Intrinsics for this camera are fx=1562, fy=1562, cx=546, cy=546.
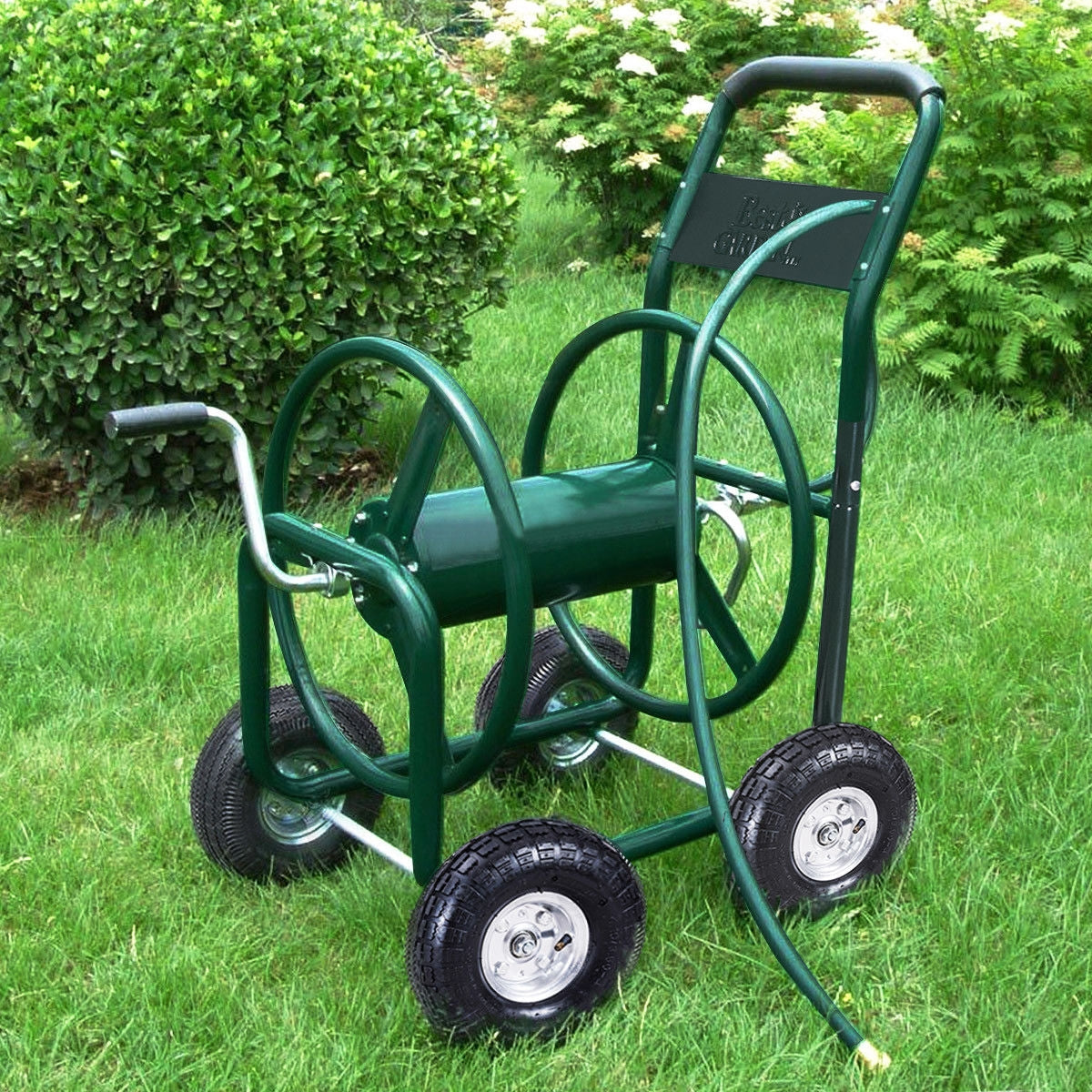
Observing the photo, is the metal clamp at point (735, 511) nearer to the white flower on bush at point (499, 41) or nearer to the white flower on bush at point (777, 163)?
the white flower on bush at point (777, 163)

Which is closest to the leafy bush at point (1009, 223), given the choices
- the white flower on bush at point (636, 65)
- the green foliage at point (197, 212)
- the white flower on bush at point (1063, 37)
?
the white flower on bush at point (1063, 37)

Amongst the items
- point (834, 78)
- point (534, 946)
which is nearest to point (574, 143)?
point (834, 78)

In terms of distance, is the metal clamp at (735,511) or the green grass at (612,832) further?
the metal clamp at (735,511)

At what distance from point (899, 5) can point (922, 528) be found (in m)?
2.73

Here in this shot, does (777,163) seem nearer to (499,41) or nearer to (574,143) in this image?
(574,143)

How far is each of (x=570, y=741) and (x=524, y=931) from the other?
86 centimetres

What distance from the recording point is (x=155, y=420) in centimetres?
236

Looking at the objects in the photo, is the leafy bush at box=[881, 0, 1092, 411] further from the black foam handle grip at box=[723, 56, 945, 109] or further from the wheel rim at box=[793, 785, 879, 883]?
the wheel rim at box=[793, 785, 879, 883]

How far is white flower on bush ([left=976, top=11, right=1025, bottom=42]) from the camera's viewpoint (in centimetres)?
491

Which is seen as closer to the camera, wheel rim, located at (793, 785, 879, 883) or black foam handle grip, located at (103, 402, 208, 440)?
black foam handle grip, located at (103, 402, 208, 440)

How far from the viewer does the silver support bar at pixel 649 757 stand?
279cm

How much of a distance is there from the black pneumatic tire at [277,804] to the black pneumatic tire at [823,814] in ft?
2.48

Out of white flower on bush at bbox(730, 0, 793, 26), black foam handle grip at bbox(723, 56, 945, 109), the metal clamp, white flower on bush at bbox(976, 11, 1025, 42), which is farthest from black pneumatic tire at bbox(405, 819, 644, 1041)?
white flower on bush at bbox(730, 0, 793, 26)

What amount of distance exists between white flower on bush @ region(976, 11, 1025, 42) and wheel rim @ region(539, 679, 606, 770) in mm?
2880
